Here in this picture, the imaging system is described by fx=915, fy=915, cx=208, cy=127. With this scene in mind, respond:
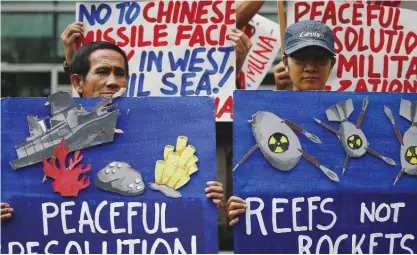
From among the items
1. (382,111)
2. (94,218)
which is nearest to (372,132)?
(382,111)

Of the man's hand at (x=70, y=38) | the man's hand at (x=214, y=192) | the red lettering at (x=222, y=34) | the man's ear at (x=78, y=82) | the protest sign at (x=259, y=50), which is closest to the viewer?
the man's hand at (x=214, y=192)

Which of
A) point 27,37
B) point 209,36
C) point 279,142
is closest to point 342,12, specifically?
point 209,36

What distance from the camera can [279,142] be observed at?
3184 mm

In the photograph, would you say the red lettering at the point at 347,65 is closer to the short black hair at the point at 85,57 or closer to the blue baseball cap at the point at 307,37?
the blue baseball cap at the point at 307,37

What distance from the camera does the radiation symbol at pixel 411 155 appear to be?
323 cm

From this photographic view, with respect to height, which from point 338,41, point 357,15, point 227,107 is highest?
point 357,15

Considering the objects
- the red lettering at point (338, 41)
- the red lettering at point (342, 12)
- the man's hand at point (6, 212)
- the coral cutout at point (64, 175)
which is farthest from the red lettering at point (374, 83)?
the man's hand at point (6, 212)

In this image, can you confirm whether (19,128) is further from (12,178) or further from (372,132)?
(372,132)

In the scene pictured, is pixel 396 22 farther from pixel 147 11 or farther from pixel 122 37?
pixel 122 37

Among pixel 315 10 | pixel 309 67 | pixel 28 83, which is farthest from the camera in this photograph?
pixel 28 83

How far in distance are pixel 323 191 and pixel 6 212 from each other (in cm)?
109

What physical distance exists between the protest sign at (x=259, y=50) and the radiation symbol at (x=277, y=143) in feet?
5.35

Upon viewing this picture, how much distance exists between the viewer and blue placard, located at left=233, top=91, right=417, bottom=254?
315 centimetres

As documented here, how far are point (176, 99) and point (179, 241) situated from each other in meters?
0.49
